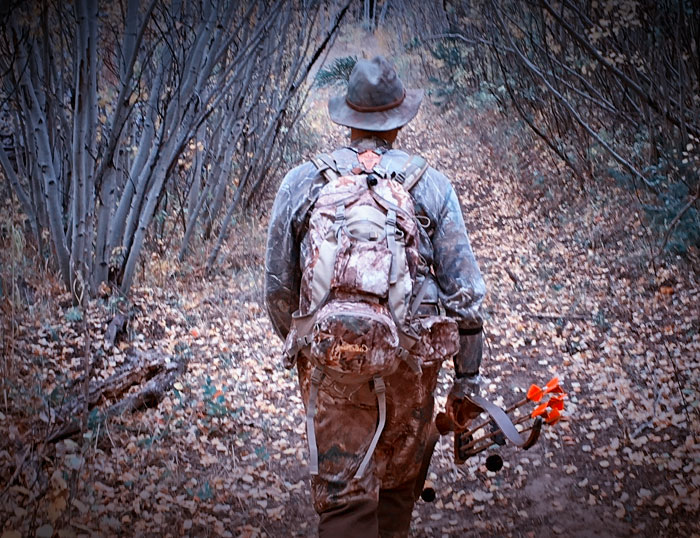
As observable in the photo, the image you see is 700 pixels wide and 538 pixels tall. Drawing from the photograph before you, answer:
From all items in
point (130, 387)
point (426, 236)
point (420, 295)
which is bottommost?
point (130, 387)

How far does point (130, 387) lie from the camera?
4.46 metres

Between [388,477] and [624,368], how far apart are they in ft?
9.51

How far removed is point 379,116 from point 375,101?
6 centimetres

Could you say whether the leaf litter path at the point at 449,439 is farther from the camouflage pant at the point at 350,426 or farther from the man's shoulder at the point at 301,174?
the man's shoulder at the point at 301,174

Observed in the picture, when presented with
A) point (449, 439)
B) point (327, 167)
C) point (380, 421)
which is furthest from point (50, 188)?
point (380, 421)

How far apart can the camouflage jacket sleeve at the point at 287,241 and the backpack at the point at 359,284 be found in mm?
62

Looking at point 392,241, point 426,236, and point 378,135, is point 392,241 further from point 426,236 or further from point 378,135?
point 378,135

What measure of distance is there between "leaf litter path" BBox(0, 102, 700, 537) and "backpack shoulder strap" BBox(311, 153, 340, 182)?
1783mm

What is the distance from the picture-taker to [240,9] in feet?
22.5

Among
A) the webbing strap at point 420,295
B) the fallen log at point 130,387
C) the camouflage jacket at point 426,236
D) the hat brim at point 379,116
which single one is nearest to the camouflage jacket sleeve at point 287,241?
the camouflage jacket at point 426,236

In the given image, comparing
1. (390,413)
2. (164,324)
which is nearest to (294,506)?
(390,413)

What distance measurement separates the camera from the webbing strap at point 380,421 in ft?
8.19

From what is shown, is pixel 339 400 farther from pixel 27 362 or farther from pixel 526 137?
pixel 526 137

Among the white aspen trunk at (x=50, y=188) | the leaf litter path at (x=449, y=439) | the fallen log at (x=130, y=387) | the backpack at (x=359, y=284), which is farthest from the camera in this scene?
the white aspen trunk at (x=50, y=188)
